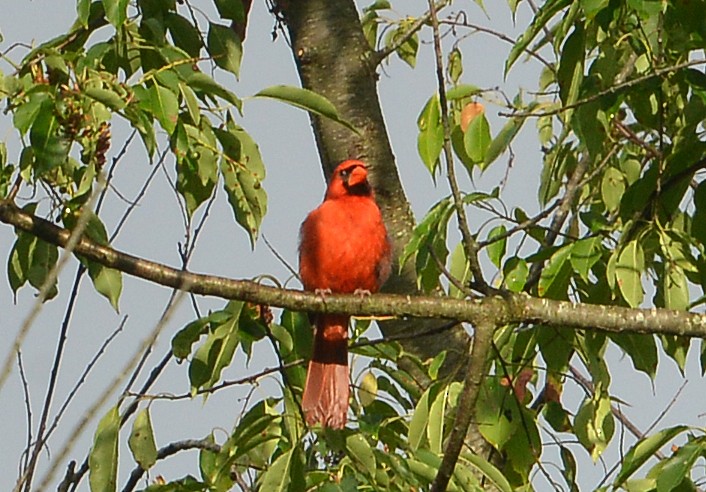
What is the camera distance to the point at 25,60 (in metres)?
3.21

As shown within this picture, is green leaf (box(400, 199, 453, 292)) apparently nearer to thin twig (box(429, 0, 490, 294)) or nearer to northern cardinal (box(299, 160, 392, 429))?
thin twig (box(429, 0, 490, 294))

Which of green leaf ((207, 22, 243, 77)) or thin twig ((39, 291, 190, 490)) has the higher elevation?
green leaf ((207, 22, 243, 77))

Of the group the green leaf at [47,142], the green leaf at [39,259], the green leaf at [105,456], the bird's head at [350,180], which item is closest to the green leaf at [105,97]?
the green leaf at [47,142]

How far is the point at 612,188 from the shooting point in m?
4.68

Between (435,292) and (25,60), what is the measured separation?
5.89 ft

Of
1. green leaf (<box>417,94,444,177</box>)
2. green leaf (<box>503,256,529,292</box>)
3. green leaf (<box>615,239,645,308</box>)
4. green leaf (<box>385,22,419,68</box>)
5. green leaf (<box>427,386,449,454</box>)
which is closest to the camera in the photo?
green leaf (<box>615,239,645,308</box>)

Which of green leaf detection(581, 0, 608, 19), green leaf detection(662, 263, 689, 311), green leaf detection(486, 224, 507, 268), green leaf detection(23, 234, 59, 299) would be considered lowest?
green leaf detection(662, 263, 689, 311)

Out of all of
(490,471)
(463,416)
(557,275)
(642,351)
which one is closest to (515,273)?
(557,275)

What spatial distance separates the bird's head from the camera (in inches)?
193

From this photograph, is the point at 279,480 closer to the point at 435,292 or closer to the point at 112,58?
the point at 112,58

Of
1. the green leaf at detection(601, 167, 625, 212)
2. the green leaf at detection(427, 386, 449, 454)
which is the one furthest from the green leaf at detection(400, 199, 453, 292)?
the green leaf at detection(601, 167, 625, 212)

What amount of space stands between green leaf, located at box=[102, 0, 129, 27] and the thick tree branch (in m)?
0.49

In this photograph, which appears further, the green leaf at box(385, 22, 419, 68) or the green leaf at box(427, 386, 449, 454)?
the green leaf at box(385, 22, 419, 68)

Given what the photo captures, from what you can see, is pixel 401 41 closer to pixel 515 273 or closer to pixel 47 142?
pixel 515 273
